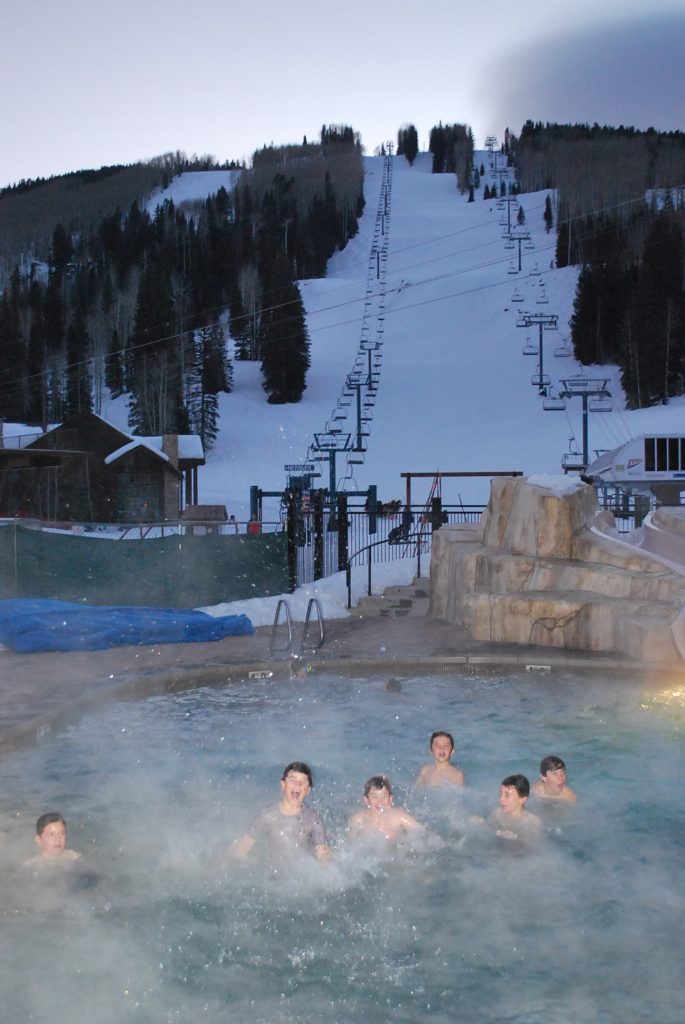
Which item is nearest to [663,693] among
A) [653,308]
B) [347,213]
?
[653,308]

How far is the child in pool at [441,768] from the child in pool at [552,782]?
28.0 inches

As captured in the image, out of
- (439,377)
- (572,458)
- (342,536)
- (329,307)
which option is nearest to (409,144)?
(329,307)

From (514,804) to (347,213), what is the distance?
113 m

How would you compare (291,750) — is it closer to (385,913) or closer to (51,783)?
(51,783)

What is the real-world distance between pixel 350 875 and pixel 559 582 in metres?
6.64

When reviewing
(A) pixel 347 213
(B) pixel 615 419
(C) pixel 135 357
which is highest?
(A) pixel 347 213

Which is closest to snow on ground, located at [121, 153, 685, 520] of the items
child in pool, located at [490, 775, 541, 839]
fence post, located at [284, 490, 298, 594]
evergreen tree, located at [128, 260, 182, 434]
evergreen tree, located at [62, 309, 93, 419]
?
evergreen tree, located at [62, 309, 93, 419]

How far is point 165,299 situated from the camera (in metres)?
74.6

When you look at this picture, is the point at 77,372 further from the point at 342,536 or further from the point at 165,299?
the point at 342,536

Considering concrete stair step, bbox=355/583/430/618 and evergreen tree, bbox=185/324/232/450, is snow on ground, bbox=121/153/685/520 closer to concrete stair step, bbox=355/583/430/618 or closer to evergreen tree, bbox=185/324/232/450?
evergreen tree, bbox=185/324/232/450

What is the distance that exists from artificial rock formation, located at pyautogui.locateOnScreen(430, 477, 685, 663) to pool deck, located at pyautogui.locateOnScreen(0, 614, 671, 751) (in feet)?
1.02

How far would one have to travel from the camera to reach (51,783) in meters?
7.98

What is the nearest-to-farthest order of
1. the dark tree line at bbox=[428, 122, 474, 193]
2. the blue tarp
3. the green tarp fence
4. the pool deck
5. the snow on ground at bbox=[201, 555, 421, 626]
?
the pool deck < the blue tarp < the green tarp fence < the snow on ground at bbox=[201, 555, 421, 626] < the dark tree line at bbox=[428, 122, 474, 193]

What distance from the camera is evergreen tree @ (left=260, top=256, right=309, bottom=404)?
70125mm
